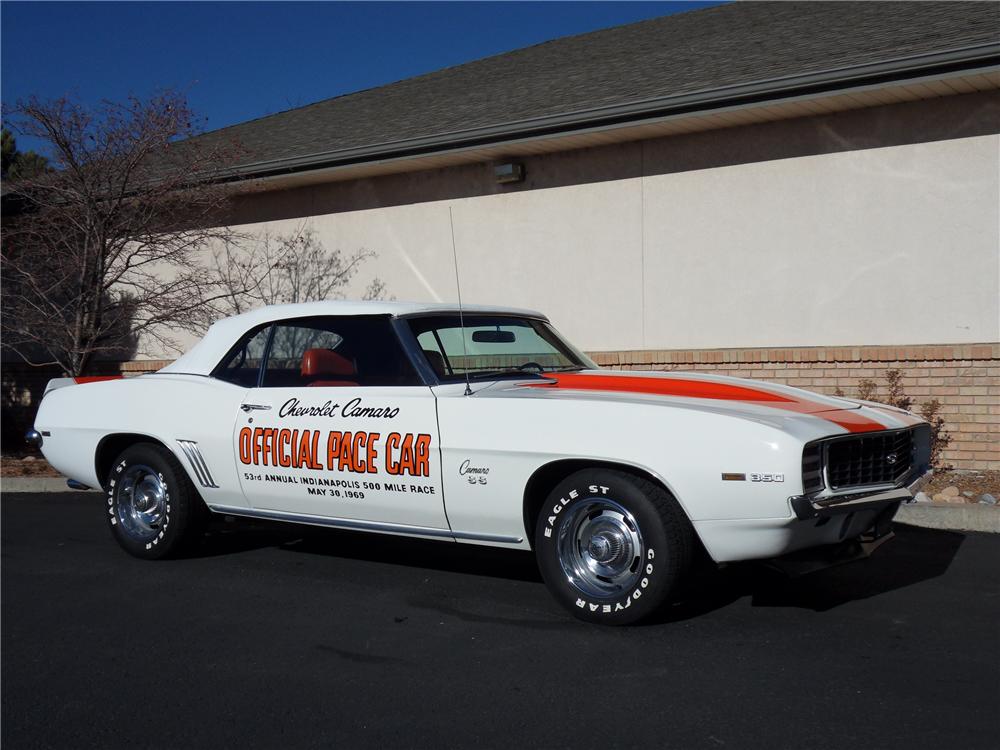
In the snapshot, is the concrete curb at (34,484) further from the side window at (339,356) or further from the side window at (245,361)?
the side window at (339,356)

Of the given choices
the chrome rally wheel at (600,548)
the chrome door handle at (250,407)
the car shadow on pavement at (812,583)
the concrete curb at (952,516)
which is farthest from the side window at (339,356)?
the concrete curb at (952,516)

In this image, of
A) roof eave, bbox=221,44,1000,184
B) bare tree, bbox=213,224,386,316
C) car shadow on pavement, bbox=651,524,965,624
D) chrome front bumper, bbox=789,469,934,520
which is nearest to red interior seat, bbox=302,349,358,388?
car shadow on pavement, bbox=651,524,965,624

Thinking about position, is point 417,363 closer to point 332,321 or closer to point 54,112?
point 332,321

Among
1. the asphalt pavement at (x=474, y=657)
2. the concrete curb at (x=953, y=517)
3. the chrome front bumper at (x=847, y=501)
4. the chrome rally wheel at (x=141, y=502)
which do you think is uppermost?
the chrome front bumper at (x=847, y=501)

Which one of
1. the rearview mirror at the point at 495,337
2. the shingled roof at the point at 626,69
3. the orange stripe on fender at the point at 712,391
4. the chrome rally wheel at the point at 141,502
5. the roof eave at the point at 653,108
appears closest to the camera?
the orange stripe on fender at the point at 712,391

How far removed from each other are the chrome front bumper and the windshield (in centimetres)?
191

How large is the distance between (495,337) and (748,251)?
15.3ft

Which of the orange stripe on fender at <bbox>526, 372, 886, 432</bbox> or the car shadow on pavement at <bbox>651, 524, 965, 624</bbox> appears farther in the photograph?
the car shadow on pavement at <bbox>651, 524, 965, 624</bbox>

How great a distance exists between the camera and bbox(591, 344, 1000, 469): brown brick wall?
29.1 feet

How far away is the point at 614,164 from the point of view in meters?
10.8

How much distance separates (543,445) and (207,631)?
5.83ft

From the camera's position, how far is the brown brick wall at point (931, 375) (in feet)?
29.1

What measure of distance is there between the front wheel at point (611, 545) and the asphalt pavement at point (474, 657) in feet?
0.48

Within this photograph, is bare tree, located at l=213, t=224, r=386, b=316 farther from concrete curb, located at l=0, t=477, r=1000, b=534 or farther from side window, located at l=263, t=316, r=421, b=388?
concrete curb, located at l=0, t=477, r=1000, b=534
